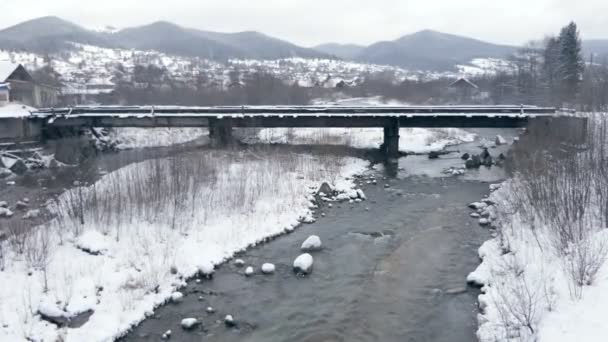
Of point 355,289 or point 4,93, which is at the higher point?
point 4,93

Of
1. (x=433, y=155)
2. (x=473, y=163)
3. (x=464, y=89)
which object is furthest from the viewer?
(x=464, y=89)

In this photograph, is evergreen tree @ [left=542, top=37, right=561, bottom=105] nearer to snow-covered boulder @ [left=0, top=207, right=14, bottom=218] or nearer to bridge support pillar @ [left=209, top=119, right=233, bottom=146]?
bridge support pillar @ [left=209, top=119, right=233, bottom=146]

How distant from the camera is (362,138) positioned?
4009cm

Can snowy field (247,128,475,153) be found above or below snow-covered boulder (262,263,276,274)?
above

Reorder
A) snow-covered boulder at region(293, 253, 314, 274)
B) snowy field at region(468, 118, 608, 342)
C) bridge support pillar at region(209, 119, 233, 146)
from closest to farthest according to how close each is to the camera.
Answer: snowy field at region(468, 118, 608, 342), snow-covered boulder at region(293, 253, 314, 274), bridge support pillar at region(209, 119, 233, 146)

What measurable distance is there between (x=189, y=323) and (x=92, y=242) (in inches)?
212

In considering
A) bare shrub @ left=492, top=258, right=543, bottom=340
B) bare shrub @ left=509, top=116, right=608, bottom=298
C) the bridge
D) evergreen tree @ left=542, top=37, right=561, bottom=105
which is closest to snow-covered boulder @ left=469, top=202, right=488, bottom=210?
bare shrub @ left=509, top=116, right=608, bottom=298

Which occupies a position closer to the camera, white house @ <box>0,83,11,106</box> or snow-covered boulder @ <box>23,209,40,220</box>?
snow-covered boulder @ <box>23,209,40,220</box>

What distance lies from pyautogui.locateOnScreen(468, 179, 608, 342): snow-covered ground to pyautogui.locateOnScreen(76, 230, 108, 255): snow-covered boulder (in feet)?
35.6

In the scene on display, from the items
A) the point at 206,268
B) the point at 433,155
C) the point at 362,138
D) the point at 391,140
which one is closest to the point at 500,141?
the point at 433,155

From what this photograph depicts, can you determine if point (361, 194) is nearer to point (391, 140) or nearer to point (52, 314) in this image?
point (391, 140)

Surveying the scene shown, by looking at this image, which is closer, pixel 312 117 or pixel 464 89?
pixel 312 117

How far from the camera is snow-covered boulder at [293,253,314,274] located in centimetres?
1384

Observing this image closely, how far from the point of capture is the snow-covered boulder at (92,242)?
46.1 feet
